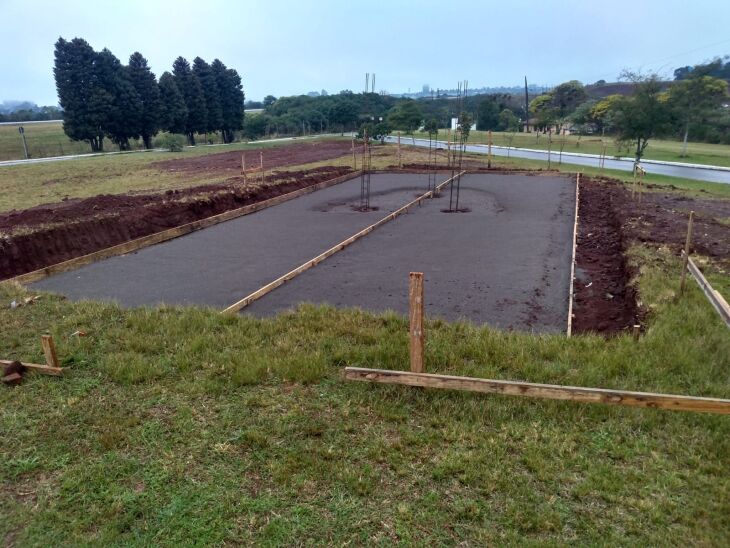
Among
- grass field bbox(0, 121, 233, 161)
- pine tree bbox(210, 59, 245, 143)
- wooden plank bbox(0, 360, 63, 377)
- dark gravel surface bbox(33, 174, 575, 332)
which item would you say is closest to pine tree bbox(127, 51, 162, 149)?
grass field bbox(0, 121, 233, 161)

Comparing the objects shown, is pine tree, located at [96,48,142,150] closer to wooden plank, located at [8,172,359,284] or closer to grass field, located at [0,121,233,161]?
grass field, located at [0,121,233,161]

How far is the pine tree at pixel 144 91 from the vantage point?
32094 mm

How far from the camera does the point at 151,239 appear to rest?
8.84 m

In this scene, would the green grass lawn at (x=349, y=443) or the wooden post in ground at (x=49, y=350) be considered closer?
the green grass lawn at (x=349, y=443)

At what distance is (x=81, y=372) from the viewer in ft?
13.1

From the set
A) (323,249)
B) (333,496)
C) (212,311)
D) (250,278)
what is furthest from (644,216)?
(333,496)

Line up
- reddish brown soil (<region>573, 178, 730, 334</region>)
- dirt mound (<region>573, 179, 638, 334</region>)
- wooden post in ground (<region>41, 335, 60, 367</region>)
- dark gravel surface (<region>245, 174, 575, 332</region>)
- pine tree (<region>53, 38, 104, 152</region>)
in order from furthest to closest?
pine tree (<region>53, 38, 104, 152</region>) < reddish brown soil (<region>573, 178, 730, 334</region>) < dark gravel surface (<region>245, 174, 575, 332</region>) < dirt mound (<region>573, 179, 638, 334</region>) < wooden post in ground (<region>41, 335, 60, 367</region>)

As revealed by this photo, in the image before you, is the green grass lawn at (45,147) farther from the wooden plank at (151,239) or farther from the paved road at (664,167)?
the paved road at (664,167)

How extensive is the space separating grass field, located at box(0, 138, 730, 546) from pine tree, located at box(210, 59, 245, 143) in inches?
1503

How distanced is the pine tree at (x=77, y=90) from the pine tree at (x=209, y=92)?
8.45m

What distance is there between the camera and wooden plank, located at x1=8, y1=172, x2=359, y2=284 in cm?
696

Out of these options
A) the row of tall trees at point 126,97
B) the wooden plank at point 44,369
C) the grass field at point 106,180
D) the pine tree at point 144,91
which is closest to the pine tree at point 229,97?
the row of tall trees at point 126,97

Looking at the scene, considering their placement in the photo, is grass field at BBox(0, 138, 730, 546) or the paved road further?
the paved road

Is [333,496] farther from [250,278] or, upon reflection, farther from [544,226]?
[544,226]
